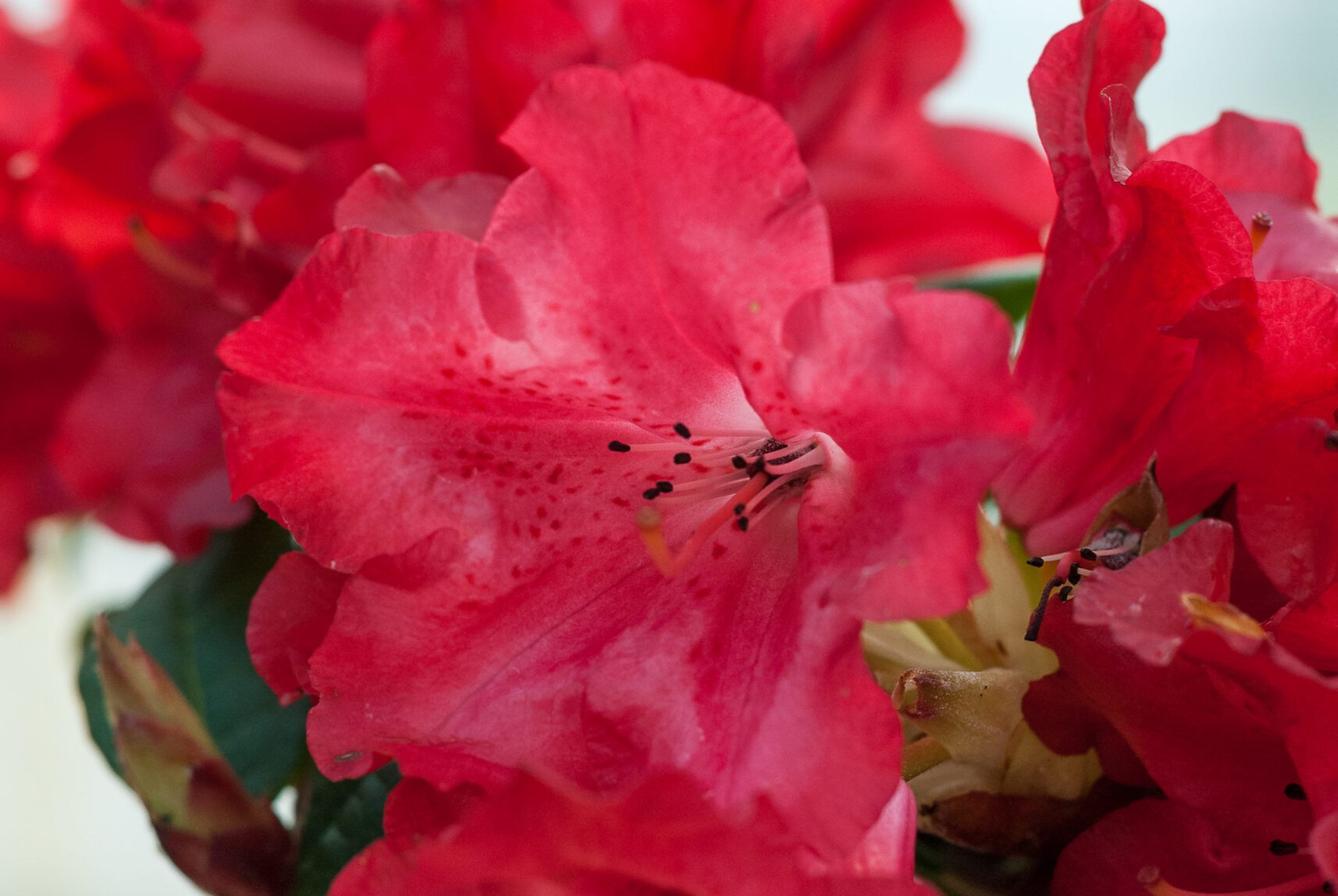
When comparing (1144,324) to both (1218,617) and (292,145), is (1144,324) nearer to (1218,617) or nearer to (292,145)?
(1218,617)

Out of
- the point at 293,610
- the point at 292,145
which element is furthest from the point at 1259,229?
the point at 292,145

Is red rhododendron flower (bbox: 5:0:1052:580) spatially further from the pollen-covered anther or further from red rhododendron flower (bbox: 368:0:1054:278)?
the pollen-covered anther

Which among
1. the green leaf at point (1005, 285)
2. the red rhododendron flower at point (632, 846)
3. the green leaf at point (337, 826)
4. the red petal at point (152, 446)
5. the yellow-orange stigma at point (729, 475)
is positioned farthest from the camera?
the green leaf at point (1005, 285)

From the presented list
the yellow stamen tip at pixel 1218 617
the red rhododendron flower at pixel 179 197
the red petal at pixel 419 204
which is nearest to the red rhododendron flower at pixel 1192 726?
the yellow stamen tip at pixel 1218 617

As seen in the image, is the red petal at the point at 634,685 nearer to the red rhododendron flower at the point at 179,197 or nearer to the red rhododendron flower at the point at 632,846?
the red rhododendron flower at the point at 632,846

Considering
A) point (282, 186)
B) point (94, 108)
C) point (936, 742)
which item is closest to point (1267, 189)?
point (936, 742)

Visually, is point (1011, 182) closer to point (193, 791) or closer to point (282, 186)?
point (282, 186)
